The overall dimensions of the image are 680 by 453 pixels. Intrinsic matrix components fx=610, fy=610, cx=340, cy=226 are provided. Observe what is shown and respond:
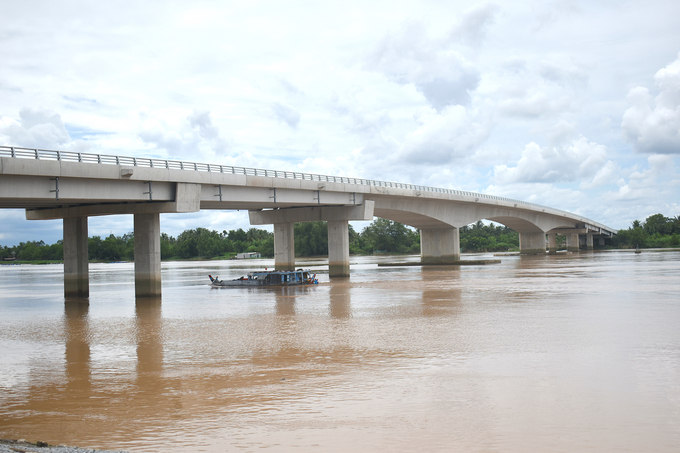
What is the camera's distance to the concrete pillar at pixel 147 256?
39.6 metres

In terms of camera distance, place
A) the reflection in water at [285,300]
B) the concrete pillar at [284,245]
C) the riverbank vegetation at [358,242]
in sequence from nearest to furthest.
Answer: the reflection in water at [285,300], the concrete pillar at [284,245], the riverbank vegetation at [358,242]

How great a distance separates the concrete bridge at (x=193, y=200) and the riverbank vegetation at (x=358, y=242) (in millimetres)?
76901

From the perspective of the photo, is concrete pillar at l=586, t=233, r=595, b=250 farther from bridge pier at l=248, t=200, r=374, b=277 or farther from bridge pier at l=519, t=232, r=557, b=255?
bridge pier at l=248, t=200, r=374, b=277

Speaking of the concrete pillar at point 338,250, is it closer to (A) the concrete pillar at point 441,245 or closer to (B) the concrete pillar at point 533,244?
(A) the concrete pillar at point 441,245

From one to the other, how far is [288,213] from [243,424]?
48843 mm

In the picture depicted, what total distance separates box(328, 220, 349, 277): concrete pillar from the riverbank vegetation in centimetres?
9047

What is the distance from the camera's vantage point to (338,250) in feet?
193

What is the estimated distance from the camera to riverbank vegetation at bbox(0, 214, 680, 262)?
5999 inches

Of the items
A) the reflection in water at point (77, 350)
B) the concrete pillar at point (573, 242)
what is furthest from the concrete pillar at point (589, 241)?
the reflection in water at point (77, 350)

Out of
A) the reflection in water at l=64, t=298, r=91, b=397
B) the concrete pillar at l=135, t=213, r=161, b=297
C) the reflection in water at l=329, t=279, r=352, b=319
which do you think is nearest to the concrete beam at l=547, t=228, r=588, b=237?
the reflection in water at l=329, t=279, r=352, b=319

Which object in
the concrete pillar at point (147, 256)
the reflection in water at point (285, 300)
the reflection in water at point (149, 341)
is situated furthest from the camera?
the concrete pillar at point (147, 256)

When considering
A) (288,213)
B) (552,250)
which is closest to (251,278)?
(288,213)

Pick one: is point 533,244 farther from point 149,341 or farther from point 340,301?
point 149,341

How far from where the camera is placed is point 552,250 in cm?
12762
